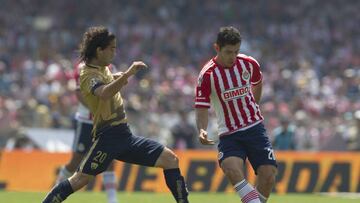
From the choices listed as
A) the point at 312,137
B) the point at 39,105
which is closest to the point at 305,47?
the point at 312,137

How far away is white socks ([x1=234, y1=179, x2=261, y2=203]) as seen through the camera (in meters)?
11.1

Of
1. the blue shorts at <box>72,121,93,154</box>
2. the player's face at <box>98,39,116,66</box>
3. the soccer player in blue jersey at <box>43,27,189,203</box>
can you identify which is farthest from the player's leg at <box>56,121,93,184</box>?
the player's face at <box>98,39,116,66</box>

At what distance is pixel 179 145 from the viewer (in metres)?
24.1

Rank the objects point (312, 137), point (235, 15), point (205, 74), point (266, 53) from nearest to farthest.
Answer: point (205, 74), point (312, 137), point (266, 53), point (235, 15)

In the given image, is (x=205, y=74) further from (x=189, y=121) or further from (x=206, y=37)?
(x=206, y=37)

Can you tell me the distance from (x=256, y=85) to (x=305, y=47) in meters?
23.6

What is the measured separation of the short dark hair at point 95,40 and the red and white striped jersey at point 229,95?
3.65ft

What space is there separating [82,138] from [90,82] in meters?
3.77

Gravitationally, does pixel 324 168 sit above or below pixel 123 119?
below

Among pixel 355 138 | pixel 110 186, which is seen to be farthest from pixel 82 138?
pixel 355 138

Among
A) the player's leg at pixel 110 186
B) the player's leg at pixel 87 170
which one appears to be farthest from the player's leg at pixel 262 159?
the player's leg at pixel 110 186

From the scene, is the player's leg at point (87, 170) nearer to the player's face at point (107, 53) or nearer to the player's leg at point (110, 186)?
the player's face at point (107, 53)

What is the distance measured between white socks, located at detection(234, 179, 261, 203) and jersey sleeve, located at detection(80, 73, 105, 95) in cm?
183

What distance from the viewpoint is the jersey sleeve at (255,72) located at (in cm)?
1175
